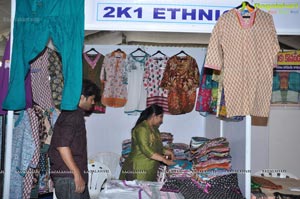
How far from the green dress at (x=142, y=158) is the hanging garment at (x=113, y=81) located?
3.92 feet

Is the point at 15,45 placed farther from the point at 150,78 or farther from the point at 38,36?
the point at 150,78

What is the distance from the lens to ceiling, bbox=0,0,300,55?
175 inches

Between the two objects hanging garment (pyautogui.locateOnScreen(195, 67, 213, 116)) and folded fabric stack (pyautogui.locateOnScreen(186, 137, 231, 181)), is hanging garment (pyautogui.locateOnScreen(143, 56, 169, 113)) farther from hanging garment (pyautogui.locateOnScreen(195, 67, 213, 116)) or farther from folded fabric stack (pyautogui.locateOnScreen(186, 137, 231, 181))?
folded fabric stack (pyautogui.locateOnScreen(186, 137, 231, 181))

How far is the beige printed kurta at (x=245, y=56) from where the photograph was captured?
239 cm

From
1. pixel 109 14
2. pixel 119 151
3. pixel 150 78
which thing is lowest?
pixel 119 151

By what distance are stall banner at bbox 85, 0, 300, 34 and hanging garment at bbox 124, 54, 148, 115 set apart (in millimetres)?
2026

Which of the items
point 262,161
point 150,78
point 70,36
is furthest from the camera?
point 150,78

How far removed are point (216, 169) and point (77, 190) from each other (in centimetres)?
119

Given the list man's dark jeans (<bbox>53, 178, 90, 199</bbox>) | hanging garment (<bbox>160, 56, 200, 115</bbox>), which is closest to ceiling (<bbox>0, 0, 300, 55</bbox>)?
hanging garment (<bbox>160, 56, 200, 115</bbox>)

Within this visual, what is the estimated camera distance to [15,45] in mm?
2393

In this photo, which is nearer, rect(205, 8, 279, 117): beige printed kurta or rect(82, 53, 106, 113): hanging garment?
rect(205, 8, 279, 117): beige printed kurta

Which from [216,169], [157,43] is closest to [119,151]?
[157,43]

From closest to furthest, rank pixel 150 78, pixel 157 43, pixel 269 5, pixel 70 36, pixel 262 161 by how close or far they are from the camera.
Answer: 1. pixel 70 36
2. pixel 269 5
3. pixel 262 161
4. pixel 150 78
5. pixel 157 43

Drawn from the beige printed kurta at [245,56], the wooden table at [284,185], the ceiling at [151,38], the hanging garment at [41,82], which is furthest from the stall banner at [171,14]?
the ceiling at [151,38]
